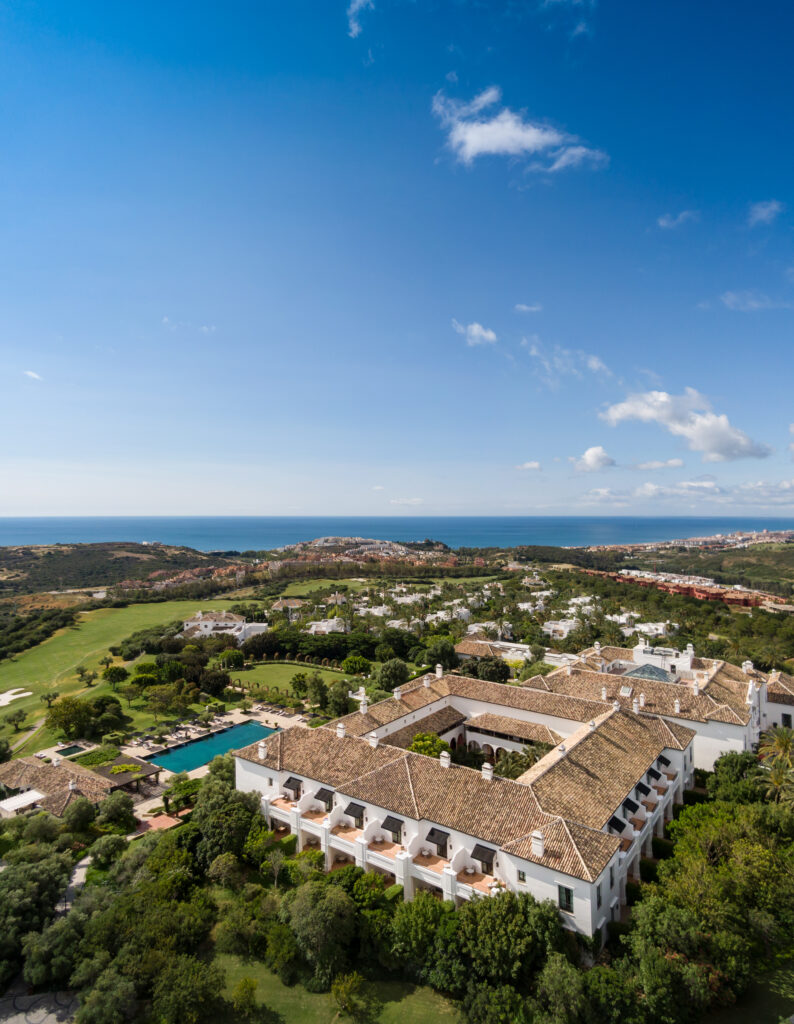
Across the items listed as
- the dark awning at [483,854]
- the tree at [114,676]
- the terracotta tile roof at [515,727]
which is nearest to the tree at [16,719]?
the tree at [114,676]

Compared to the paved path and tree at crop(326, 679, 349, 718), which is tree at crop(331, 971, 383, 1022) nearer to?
the paved path

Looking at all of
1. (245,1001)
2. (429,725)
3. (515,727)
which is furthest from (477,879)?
(515,727)

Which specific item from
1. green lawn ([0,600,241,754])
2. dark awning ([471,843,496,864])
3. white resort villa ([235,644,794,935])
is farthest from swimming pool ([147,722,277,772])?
dark awning ([471,843,496,864])

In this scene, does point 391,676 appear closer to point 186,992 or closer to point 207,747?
point 207,747

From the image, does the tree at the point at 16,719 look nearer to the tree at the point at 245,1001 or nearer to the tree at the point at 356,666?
the tree at the point at 356,666

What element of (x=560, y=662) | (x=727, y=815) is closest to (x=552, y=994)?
(x=727, y=815)
